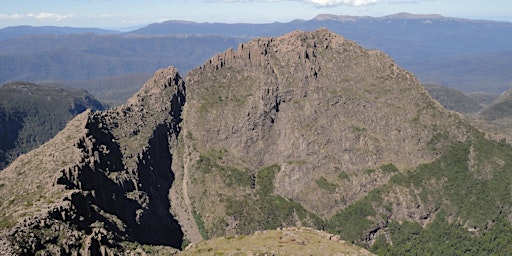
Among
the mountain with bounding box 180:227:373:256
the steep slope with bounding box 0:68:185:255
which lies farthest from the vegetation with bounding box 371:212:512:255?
the steep slope with bounding box 0:68:185:255

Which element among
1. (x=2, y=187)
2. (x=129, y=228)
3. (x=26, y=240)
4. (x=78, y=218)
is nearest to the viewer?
(x=26, y=240)

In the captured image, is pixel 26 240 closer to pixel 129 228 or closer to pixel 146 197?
pixel 129 228

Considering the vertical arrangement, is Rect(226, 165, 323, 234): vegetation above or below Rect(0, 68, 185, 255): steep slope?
below

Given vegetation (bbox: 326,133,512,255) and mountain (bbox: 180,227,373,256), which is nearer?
mountain (bbox: 180,227,373,256)

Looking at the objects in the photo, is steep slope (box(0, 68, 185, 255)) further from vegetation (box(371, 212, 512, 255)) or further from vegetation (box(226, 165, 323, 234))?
vegetation (box(371, 212, 512, 255))

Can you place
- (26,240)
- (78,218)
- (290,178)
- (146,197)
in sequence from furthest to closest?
(290,178) < (146,197) < (78,218) < (26,240)

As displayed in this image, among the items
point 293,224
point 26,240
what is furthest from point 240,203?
point 26,240

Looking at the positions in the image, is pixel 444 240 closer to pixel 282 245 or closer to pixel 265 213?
pixel 265 213

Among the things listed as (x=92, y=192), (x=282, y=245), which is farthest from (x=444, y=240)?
(x=92, y=192)
